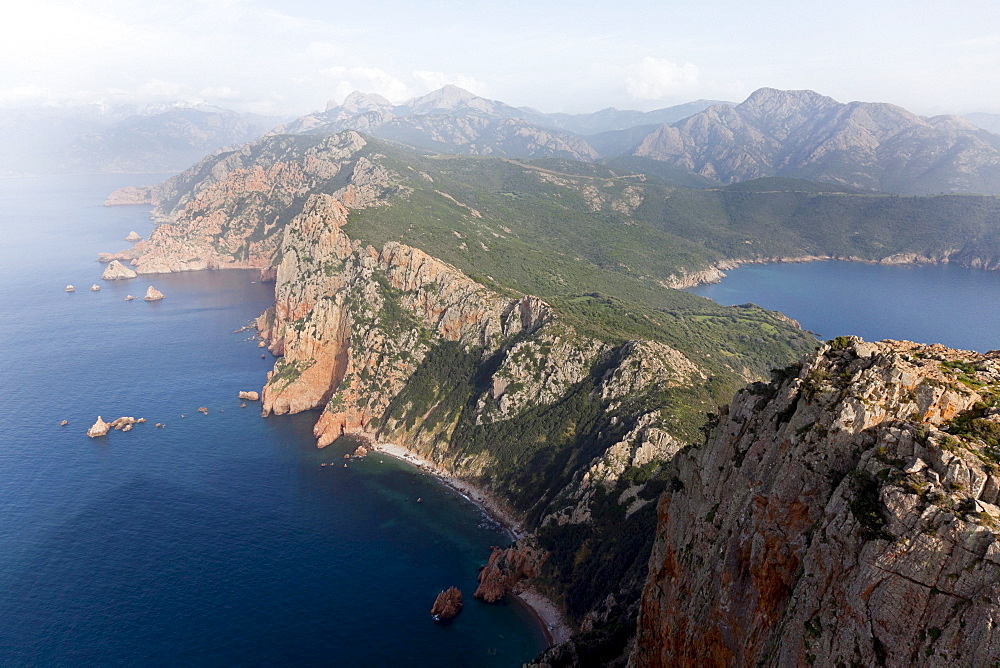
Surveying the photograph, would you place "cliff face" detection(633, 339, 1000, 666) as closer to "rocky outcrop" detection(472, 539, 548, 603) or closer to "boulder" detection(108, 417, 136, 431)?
"rocky outcrop" detection(472, 539, 548, 603)

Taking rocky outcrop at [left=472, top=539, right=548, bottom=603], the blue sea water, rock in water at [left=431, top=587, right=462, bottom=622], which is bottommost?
the blue sea water

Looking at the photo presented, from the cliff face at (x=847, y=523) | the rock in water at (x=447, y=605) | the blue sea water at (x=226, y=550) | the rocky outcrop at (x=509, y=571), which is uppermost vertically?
the cliff face at (x=847, y=523)

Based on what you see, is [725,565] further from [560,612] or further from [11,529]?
[11,529]

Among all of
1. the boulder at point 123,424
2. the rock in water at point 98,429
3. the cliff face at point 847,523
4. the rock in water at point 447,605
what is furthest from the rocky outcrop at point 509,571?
the rock in water at point 98,429

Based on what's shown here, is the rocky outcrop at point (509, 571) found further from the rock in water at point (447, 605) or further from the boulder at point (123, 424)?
the boulder at point (123, 424)

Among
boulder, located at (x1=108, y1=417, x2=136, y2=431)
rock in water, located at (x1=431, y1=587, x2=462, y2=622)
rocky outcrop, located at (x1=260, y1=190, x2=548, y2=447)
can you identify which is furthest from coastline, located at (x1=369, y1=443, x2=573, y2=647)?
boulder, located at (x1=108, y1=417, x2=136, y2=431)

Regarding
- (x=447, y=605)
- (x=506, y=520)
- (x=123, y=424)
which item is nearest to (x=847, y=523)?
(x=447, y=605)
